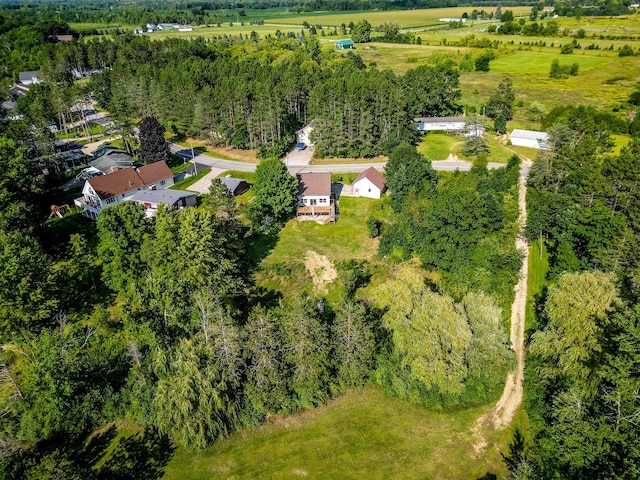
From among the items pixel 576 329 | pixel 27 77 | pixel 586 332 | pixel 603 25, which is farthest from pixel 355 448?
pixel 603 25

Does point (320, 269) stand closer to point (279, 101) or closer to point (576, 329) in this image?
point (576, 329)

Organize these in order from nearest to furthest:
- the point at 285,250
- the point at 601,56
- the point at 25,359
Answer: the point at 25,359 < the point at 285,250 < the point at 601,56

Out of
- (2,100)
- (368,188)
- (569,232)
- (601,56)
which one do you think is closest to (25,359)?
(368,188)

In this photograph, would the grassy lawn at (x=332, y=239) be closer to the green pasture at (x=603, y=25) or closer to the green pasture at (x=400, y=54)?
the green pasture at (x=400, y=54)

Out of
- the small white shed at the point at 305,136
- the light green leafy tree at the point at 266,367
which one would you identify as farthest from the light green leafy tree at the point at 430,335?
the small white shed at the point at 305,136

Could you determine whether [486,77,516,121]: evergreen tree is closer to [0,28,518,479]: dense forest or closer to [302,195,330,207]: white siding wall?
[0,28,518,479]: dense forest

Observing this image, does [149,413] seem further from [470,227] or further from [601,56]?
[601,56]
